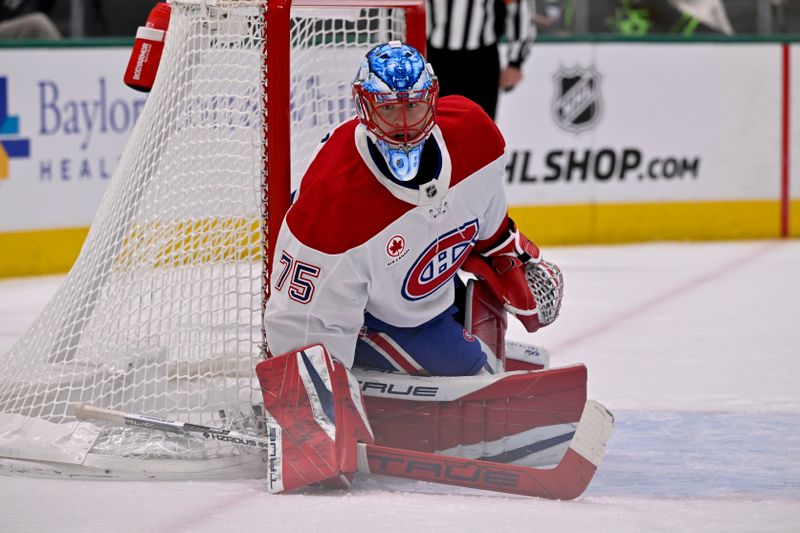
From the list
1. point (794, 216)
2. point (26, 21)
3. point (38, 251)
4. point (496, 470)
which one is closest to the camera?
point (496, 470)

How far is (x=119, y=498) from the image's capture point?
229 centimetres

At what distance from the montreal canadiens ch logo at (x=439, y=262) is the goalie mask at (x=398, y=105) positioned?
0.60 ft

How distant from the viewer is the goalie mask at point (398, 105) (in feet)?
7.50

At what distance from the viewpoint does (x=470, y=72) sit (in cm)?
459

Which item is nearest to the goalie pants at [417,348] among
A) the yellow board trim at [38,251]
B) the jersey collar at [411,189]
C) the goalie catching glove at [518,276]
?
the goalie catching glove at [518,276]

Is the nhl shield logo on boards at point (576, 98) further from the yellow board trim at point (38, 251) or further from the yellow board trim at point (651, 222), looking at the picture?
the yellow board trim at point (38, 251)

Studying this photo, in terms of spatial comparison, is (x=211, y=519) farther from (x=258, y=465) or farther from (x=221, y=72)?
(x=221, y=72)

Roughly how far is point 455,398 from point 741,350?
139 centimetres

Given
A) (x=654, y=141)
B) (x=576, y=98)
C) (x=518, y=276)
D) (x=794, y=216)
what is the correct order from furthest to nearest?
(x=794, y=216)
(x=654, y=141)
(x=576, y=98)
(x=518, y=276)

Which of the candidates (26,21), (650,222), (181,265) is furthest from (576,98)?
(181,265)

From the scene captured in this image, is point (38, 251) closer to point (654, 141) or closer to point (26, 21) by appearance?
point (26, 21)

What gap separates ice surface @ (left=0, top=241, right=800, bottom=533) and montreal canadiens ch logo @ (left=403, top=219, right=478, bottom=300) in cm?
35

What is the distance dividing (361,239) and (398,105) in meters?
0.23

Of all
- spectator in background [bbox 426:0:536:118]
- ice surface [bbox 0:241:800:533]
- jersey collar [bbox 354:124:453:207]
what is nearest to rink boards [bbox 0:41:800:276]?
spectator in background [bbox 426:0:536:118]
